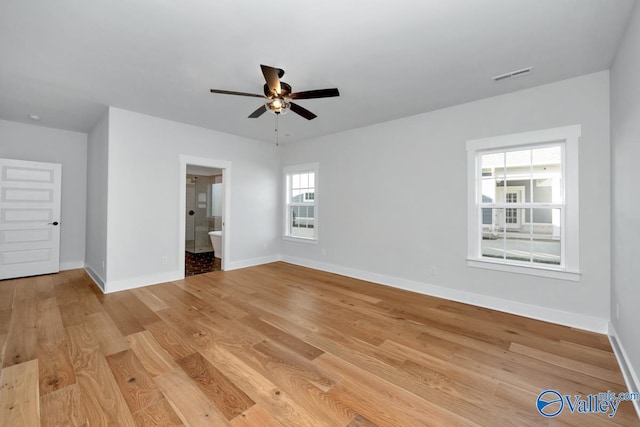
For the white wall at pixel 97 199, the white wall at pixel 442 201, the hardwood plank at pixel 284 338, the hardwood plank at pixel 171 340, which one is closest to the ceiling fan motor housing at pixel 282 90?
the white wall at pixel 442 201

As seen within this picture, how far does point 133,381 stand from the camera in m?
1.96

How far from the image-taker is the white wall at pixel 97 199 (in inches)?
160

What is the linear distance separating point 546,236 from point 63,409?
4.71 meters

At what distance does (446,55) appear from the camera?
2543 mm

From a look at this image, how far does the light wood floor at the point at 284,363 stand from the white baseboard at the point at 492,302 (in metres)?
0.15

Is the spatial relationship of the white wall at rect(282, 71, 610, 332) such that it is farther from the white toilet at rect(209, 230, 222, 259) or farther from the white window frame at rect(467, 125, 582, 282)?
the white toilet at rect(209, 230, 222, 259)

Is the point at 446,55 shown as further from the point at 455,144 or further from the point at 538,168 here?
the point at 538,168

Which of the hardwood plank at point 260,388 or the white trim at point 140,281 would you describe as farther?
the white trim at point 140,281

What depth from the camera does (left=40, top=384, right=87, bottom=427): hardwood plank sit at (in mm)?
1583

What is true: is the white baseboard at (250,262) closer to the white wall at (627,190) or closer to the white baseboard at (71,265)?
the white baseboard at (71,265)

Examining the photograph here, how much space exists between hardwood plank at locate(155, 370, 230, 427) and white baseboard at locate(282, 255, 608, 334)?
10.6 ft

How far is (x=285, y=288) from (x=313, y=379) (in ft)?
7.42

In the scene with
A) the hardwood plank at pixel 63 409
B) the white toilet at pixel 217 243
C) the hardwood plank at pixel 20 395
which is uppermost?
the white toilet at pixel 217 243

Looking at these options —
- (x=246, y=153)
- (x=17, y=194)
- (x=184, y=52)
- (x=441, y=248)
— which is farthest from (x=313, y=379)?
(x=17, y=194)
